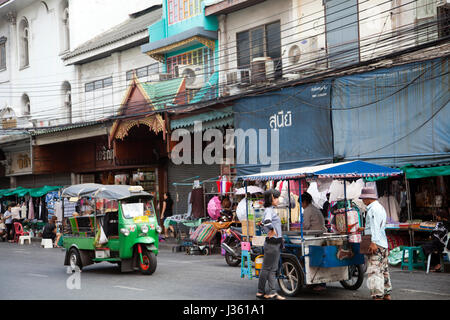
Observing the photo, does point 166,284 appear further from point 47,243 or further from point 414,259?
point 47,243

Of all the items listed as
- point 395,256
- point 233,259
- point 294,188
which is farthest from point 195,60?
point 395,256

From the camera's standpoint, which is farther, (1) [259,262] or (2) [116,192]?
(2) [116,192]

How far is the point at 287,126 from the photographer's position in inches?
682

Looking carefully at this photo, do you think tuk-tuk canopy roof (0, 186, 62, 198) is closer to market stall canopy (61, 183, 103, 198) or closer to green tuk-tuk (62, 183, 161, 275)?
market stall canopy (61, 183, 103, 198)

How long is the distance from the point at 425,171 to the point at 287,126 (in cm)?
541

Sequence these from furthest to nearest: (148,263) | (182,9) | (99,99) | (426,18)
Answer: (99,99), (182,9), (426,18), (148,263)

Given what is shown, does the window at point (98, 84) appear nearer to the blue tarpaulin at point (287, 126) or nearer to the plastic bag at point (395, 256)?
the blue tarpaulin at point (287, 126)

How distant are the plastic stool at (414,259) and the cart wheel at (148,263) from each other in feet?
19.6

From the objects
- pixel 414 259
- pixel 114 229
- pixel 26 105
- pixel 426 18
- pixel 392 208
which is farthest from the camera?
pixel 26 105

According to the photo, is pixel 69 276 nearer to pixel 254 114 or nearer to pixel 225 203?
pixel 225 203

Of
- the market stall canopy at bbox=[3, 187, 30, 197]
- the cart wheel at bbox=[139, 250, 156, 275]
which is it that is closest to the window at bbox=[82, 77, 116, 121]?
the market stall canopy at bbox=[3, 187, 30, 197]

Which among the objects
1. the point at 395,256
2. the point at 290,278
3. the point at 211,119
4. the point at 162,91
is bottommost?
the point at 395,256

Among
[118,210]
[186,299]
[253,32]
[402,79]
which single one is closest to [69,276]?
[118,210]

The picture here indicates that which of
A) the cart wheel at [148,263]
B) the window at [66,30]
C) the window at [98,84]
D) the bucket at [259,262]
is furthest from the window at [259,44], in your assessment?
the window at [66,30]
